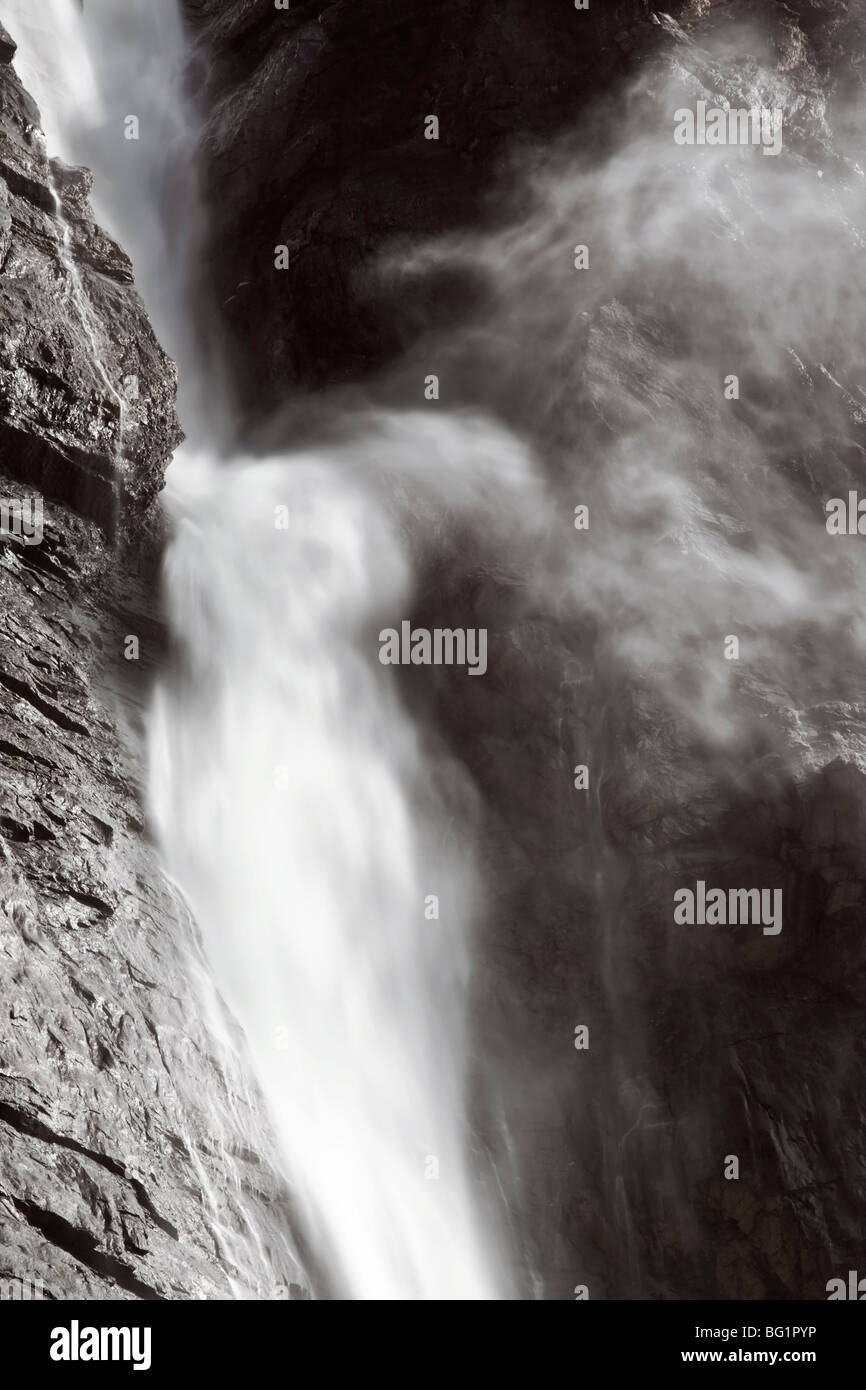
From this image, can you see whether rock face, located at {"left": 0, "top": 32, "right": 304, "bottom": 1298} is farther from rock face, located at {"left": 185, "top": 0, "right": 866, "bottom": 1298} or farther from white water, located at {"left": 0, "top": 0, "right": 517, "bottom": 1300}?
rock face, located at {"left": 185, "top": 0, "right": 866, "bottom": 1298}

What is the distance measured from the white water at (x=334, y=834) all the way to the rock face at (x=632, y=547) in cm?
64

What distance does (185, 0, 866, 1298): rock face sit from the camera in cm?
1375

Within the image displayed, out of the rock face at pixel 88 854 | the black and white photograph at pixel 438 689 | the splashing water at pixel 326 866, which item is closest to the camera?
the rock face at pixel 88 854

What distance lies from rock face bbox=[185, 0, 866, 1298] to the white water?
635 millimetres

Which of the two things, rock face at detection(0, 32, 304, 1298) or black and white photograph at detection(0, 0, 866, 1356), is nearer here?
rock face at detection(0, 32, 304, 1298)

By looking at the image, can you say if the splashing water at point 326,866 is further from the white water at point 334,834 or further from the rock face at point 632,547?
the rock face at point 632,547

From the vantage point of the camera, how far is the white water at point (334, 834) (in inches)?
480

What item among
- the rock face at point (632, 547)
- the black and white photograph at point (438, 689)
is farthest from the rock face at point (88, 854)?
the rock face at point (632, 547)

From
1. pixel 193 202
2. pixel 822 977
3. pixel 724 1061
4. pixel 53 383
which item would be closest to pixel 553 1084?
pixel 724 1061

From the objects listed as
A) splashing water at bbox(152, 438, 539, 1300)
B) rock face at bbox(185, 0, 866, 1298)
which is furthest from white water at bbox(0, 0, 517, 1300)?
rock face at bbox(185, 0, 866, 1298)

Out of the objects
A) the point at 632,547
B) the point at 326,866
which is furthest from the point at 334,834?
the point at 632,547

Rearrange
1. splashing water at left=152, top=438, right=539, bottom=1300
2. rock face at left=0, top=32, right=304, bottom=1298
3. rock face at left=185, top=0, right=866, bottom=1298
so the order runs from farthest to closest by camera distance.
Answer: rock face at left=185, top=0, right=866, bottom=1298 → splashing water at left=152, top=438, right=539, bottom=1300 → rock face at left=0, top=32, right=304, bottom=1298

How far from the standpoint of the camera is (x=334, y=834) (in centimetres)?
1466

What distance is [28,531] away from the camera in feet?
43.5
